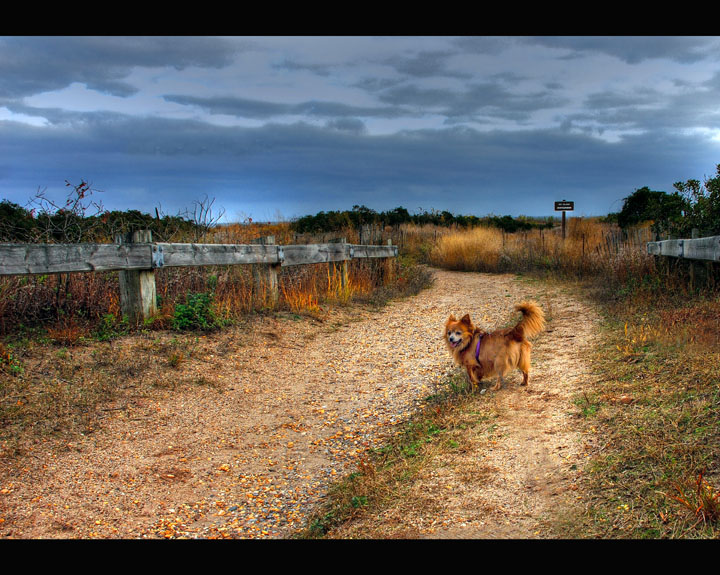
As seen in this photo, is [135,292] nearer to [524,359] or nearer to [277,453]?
[277,453]

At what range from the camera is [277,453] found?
4945mm

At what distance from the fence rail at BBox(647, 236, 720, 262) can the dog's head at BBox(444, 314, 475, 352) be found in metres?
3.38

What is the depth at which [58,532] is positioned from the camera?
3625mm

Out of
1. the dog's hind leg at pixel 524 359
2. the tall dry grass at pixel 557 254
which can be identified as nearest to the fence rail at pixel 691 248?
the tall dry grass at pixel 557 254

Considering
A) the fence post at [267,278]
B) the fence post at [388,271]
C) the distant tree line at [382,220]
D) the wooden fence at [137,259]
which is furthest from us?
the distant tree line at [382,220]

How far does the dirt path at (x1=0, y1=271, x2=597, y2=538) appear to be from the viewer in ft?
11.9

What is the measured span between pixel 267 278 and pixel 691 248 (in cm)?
715

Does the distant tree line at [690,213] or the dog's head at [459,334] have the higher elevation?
the distant tree line at [690,213]

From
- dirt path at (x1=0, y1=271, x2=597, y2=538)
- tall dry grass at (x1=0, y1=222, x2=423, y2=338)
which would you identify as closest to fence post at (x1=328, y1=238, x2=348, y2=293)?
tall dry grass at (x1=0, y1=222, x2=423, y2=338)

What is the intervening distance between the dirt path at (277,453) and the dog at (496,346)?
0.30m

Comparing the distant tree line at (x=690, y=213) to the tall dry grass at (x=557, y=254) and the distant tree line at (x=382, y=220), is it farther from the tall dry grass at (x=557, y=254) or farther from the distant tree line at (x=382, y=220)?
the distant tree line at (x=382, y=220)

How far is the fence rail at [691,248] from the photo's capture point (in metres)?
6.92

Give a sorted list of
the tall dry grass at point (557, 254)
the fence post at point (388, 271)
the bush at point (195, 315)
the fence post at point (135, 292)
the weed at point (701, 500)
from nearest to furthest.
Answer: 1. the weed at point (701, 500)
2. the fence post at point (135, 292)
3. the bush at point (195, 315)
4. the tall dry grass at point (557, 254)
5. the fence post at point (388, 271)

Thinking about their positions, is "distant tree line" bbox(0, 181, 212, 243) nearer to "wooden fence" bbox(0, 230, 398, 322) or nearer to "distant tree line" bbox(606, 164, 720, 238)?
"wooden fence" bbox(0, 230, 398, 322)
